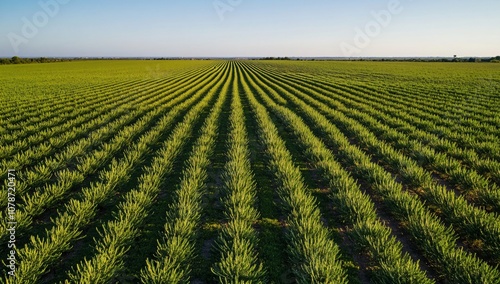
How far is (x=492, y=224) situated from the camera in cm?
595

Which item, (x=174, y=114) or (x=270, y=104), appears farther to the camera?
(x=270, y=104)

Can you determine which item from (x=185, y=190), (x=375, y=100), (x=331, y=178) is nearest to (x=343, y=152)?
(x=331, y=178)

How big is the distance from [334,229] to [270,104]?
16779 mm

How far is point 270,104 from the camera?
74.6 feet

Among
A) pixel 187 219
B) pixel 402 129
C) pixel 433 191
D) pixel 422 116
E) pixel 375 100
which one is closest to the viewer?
pixel 187 219

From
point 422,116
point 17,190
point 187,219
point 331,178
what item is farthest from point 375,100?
point 17,190

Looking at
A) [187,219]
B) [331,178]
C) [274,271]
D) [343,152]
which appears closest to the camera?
[274,271]

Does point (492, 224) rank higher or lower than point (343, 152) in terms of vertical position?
higher

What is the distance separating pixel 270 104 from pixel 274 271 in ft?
59.8

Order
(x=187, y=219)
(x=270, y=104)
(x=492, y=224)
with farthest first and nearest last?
1. (x=270, y=104)
2. (x=187, y=219)
3. (x=492, y=224)

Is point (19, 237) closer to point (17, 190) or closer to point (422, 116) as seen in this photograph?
point (17, 190)

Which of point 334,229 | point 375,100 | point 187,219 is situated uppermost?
point 187,219

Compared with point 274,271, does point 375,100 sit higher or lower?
lower

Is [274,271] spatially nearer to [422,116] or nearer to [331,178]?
[331,178]
